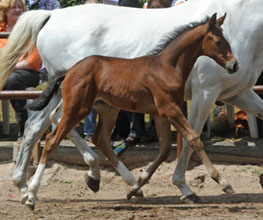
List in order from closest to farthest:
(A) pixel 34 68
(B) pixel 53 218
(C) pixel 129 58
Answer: (B) pixel 53 218 → (C) pixel 129 58 → (A) pixel 34 68

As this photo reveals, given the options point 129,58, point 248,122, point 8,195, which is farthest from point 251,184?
point 8,195

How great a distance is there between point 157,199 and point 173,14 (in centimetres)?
179

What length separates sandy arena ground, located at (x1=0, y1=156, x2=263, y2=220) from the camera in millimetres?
5574

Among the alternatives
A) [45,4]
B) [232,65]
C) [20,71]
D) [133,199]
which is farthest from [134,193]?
[45,4]

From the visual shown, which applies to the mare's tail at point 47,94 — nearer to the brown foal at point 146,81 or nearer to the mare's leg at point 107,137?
the brown foal at point 146,81

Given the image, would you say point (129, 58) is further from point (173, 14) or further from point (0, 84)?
point (0, 84)

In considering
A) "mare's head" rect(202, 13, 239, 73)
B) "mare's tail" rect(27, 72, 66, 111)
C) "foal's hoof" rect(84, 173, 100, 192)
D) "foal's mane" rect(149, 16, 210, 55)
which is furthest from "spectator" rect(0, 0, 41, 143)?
"mare's head" rect(202, 13, 239, 73)

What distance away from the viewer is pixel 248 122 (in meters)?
7.97

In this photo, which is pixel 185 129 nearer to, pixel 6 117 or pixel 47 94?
pixel 47 94

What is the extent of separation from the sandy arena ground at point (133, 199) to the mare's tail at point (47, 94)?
2.90 feet

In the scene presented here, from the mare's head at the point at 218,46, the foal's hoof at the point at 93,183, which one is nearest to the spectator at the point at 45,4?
the foal's hoof at the point at 93,183

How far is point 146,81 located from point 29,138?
1.45 m

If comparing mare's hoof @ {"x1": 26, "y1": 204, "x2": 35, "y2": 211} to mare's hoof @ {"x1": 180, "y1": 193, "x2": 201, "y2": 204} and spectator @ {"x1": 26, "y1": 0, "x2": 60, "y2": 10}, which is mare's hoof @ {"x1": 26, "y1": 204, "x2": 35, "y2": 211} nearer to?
mare's hoof @ {"x1": 180, "y1": 193, "x2": 201, "y2": 204}

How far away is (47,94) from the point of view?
19.8 feet
